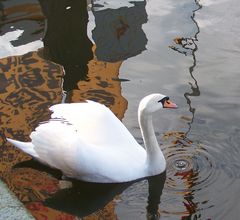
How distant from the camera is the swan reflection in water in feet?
16.7

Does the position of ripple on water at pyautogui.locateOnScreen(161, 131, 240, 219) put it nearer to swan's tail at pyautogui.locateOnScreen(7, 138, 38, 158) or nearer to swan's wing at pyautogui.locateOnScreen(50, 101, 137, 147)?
swan's wing at pyautogui.locateOnScreen(50, 101, 137, 147)

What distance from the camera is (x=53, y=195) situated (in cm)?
529

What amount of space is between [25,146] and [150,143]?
1.18m

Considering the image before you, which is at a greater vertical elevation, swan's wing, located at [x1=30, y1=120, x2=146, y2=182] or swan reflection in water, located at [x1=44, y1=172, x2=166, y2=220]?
swan's wing, located at [x1=30, y1=120, x2=146, y2=182]

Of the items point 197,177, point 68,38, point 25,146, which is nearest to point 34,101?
point 25,146

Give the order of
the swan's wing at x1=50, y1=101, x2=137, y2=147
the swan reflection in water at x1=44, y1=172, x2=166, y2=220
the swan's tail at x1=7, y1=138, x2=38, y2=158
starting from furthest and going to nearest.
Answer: the swan's tail at x1=7, y1=138, x2=38, y2=158, the swan's wing at x1=50, y1=101, x2=137, y2=147, the swan reflection in water at x1=44, y1=172, x2=166, y2=220

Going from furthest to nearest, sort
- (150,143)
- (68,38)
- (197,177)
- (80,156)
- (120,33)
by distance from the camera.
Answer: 1. (120,33)
2. (68,38)
3. (150,143)
4. (197,177)
5. (80,156)

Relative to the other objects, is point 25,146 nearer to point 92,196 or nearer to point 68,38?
point 92,196

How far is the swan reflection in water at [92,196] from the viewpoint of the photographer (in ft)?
16.7

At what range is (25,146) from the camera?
5664 mm

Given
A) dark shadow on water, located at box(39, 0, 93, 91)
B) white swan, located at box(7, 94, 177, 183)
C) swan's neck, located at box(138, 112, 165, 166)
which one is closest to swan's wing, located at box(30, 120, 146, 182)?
white swan, located at box(7, 94, 177, 183)

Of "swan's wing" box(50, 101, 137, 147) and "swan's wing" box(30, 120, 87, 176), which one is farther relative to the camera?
"swan's wing" box(50, 101, 137, 147)

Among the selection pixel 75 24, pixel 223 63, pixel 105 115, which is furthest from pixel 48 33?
pixel 105 115

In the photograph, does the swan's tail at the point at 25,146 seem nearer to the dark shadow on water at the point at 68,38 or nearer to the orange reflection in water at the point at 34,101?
the orange reflection in water at the point at 34,101
